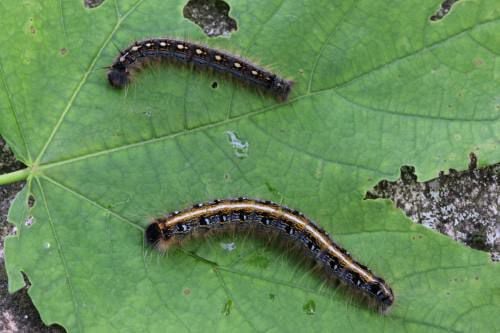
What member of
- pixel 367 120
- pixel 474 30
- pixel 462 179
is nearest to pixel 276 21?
pixel 367 120

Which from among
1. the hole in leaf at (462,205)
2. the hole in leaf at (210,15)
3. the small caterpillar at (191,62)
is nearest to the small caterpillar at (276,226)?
the hole in leaf at (462,205)

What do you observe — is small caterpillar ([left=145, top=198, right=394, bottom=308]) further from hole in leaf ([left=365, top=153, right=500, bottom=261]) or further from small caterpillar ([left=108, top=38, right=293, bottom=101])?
small caterpillar ([left=108, top=38, right=293, bottom=101])

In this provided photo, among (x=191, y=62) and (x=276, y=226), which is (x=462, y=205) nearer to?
(x=276, y=226)

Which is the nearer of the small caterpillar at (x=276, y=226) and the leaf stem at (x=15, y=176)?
the leaf stem at (x=15, y=176)

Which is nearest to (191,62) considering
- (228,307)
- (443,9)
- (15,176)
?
(15,176)

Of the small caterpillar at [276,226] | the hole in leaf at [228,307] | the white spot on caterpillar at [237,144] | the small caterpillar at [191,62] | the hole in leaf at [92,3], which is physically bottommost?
the hole in leaf at [228,307]

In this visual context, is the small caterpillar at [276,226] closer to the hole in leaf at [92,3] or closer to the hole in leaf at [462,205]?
the hole in leaf at [462,205]

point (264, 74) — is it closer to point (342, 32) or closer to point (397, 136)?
point (342, 32)
